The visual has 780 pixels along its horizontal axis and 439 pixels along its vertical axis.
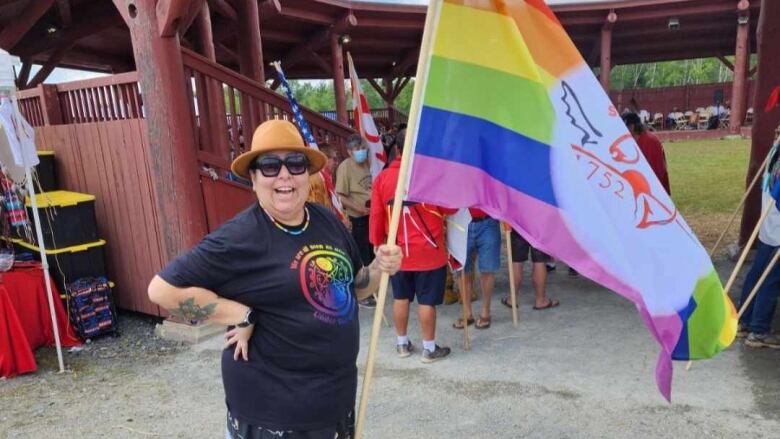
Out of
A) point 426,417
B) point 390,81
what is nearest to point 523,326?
point 426,417

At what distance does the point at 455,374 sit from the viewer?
158 inches

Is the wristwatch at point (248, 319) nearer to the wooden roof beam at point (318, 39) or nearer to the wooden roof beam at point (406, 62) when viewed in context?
the wooden roof beam at point (318, 39)

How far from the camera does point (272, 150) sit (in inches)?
76.5

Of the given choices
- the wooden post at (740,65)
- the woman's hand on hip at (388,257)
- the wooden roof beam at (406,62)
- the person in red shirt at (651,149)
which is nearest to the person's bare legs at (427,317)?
the woman's hand on hip at (388,257)

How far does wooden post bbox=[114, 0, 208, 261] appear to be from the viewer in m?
4.55

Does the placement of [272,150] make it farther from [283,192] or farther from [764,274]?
[764,274]

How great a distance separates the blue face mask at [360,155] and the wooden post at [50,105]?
10.6 feet

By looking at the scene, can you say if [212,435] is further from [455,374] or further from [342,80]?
[342,80]

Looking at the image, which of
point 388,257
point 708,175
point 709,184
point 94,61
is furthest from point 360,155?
point 94,61

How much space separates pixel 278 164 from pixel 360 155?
391 centimetres

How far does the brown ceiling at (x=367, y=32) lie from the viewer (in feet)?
31.9

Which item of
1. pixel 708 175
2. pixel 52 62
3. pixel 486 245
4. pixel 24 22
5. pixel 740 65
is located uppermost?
pixel 24 22

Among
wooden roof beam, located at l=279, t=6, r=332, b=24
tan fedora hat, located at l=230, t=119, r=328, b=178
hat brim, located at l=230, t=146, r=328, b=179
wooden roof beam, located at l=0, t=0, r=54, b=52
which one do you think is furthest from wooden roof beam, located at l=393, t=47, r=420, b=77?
tan fedora hat, located at l=230, t=119, r=328, b=178

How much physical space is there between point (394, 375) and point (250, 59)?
5.87 meters
